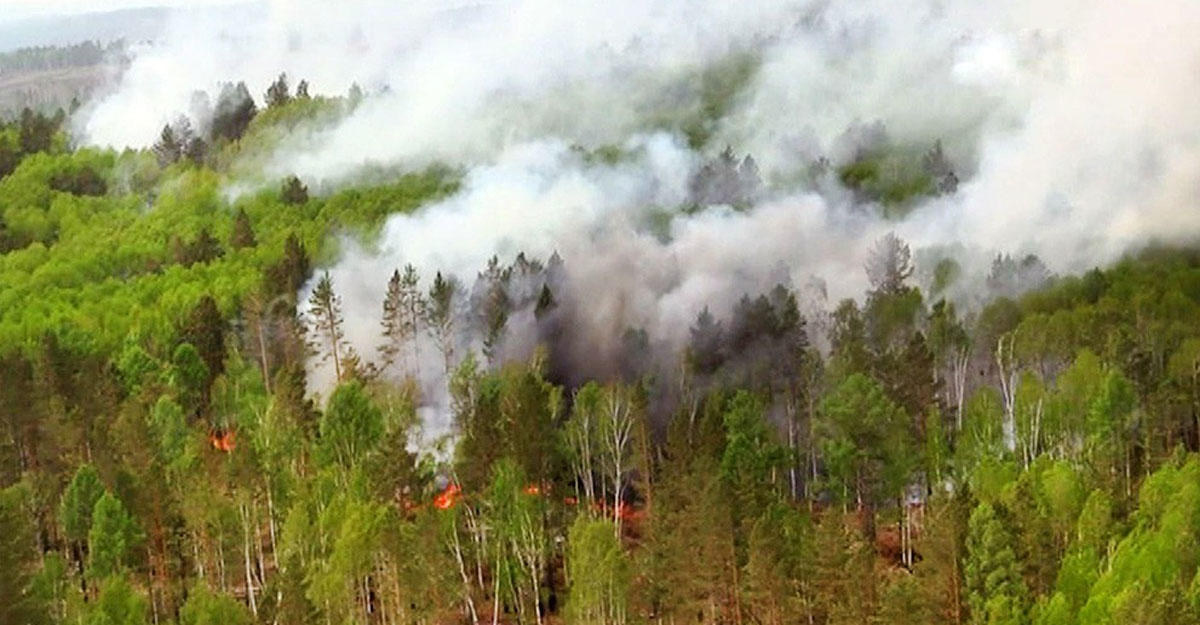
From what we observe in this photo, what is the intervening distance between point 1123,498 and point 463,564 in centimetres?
2630

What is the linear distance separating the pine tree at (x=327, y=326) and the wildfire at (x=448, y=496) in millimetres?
16596

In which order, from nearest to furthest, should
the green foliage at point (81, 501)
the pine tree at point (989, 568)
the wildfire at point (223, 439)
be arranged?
the pine tree at point (989, 568), the green foliage at point (81, 501), the wildfire at point (223, 439)

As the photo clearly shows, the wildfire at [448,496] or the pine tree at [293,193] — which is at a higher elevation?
the pine tree at [293,193]

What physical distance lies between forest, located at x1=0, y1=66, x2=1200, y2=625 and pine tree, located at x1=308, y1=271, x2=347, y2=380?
375mm

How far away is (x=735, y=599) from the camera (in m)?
52.3

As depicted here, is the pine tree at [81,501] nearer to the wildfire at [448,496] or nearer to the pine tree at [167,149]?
the wildfire at [448,496]

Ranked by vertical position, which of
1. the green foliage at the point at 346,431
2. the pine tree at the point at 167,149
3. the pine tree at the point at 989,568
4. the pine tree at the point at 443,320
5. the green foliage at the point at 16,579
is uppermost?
the pine tree at the point at 167,149

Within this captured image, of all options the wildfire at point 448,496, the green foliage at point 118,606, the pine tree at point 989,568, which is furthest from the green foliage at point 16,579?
the pine tree at point 989,568

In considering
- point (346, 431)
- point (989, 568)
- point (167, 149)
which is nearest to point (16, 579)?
point (346, 431)

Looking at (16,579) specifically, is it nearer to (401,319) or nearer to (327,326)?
(327,326)

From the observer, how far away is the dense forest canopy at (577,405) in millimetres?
49406

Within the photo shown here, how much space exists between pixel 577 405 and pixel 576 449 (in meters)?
1.98

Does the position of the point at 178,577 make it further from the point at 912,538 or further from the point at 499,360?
the point at 912,538

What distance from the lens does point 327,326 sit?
81438 millimetres
